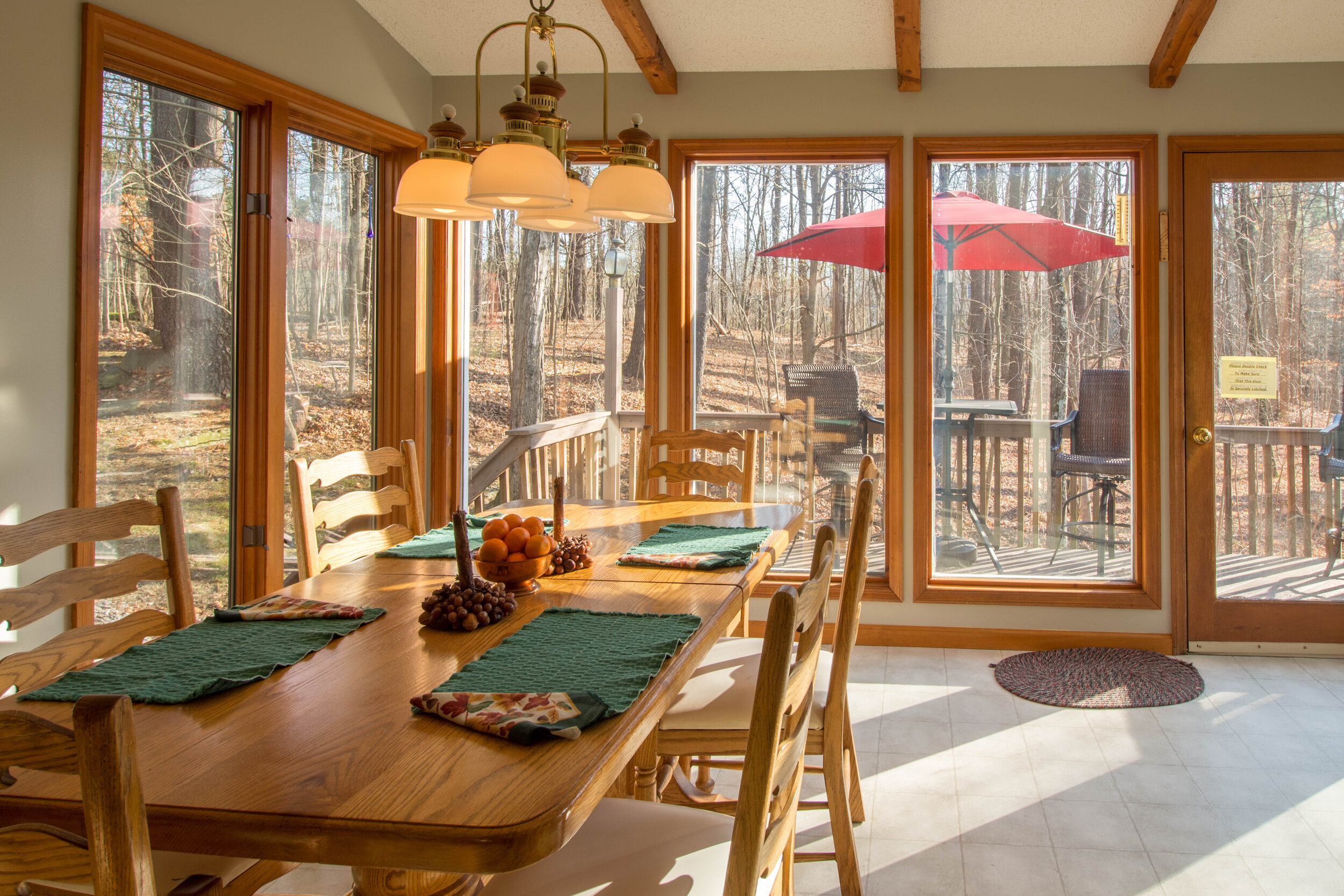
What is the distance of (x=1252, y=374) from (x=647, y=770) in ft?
11.2

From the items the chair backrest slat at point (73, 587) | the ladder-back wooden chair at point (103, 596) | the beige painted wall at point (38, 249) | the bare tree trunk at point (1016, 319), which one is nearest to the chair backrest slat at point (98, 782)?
the ladder-back wooden chair at point (103, 596)

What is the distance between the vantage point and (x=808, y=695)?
1.59 meters

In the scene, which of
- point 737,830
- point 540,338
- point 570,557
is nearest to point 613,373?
point 540,338

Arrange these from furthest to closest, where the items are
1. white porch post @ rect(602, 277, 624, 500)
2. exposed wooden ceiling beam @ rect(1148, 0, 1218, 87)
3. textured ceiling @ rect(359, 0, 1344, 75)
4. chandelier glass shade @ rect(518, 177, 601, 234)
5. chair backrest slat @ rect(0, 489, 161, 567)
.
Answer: white porch post @ rect(602, 277, 624, 500)
textured ceiling @ rect(359, 0, 1344, 75)
exposed wooden ceiling beam @ rect(1148, 0, 1218, 87)
chandelier glass shade @ rect(518, 177, 601, 234)
chair backrest slat @ rect(0, 489, 161, 567)

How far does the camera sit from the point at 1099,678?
3867mm

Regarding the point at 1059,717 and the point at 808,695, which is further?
the point at 1059,717

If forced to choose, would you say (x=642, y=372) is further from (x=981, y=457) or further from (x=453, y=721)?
(x=453, y=721)

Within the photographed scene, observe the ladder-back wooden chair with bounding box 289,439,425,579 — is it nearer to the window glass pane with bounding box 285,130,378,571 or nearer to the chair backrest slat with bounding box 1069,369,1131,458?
the window glass pane with bounding box 285,130,378,571

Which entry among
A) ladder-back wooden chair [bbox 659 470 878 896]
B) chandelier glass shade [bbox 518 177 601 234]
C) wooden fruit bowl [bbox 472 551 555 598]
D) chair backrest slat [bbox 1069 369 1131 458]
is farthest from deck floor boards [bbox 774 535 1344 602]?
wooden fruit bowl [bbox 472 551 555 598]

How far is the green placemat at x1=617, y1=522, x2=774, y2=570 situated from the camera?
2322 mm

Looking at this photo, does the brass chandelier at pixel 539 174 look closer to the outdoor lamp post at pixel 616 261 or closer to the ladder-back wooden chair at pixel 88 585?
the ladder-back wooden chair at pixel 88 585

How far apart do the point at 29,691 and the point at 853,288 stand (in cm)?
361

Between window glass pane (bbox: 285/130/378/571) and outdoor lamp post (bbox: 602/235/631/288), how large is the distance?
3.33 feet

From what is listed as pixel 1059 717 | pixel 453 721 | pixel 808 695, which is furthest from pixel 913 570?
pixel 453 721
